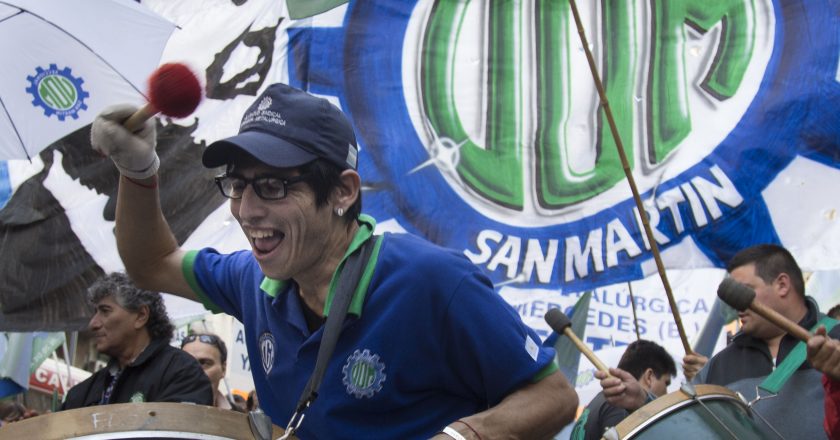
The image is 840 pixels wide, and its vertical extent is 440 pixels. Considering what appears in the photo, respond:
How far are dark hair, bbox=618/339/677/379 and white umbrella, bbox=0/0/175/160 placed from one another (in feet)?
9.23

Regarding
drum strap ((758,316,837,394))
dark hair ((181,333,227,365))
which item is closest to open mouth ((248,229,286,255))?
drum strap ((758,316,837,394))

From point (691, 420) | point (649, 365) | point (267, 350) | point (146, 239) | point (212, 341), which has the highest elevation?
point (146, 239)

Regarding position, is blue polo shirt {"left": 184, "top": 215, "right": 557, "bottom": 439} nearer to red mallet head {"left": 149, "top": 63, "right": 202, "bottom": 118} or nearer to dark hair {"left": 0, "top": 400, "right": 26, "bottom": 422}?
red mallet head {"left": 149, "top": 63, "right": 202, "bottom": 118}

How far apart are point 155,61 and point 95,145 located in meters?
3.29

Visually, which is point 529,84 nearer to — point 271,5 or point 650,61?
point 650,61

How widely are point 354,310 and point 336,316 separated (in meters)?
0.05

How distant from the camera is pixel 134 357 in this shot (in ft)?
15.4

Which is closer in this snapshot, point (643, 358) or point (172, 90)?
point (172, 90)

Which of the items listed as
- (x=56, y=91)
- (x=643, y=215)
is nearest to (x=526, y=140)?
(x=643, y=215)

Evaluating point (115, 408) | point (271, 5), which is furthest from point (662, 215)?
point (115, 408)

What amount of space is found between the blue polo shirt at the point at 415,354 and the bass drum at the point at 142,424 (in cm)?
33

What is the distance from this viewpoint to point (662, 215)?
523cm

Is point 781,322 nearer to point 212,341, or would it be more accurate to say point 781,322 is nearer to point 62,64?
point 212,341

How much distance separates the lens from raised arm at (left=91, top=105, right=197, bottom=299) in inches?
98.0
